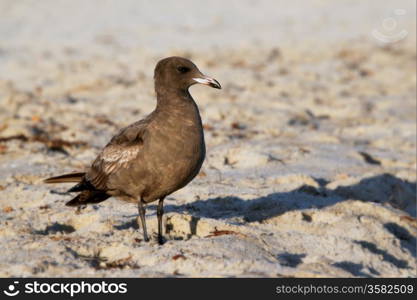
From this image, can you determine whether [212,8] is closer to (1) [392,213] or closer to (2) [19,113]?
(2) [19,113]

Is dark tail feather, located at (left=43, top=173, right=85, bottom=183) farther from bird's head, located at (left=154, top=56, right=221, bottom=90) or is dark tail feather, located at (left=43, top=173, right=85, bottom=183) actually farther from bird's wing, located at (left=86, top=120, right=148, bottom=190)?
bird's head, located at (left=154, top=56, right=221, bottom=90)

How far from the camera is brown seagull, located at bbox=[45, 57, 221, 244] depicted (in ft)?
20.2

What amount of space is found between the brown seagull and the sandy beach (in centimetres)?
34

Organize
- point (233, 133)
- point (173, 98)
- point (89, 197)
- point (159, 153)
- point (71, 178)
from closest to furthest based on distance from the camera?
point (159, 153) → point (173, 98) → point (89, 197) → point (71, 178) → point (233, 133)

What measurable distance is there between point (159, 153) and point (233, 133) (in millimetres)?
4154

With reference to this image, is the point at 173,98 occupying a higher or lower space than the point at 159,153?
higher

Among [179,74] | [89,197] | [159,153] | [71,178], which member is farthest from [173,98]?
[71,178]

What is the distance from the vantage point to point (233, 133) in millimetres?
10273

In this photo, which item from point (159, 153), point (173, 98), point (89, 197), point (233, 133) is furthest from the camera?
point (233, 133)

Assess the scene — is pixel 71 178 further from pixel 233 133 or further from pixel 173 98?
pixel 233 133

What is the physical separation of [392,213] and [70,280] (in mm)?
3245

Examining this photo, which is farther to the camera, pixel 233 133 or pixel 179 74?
pixel 233 133

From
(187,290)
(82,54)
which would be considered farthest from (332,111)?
(187,290)

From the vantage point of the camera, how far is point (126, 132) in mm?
6520
